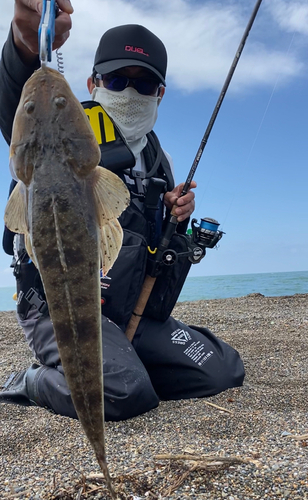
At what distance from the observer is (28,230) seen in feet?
6.84

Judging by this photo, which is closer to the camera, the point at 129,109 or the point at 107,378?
the point at 107,378

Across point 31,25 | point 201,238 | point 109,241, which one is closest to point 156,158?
point 201,238

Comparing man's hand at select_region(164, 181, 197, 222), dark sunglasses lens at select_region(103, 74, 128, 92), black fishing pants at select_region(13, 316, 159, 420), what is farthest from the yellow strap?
black fishing pants at select_region(13, 316, 159, 420)

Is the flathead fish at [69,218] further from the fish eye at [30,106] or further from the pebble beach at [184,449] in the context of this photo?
the pebble beach at [184,449]

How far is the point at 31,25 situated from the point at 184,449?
3.01 meters

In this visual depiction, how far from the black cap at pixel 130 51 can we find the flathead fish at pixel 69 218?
247 cm

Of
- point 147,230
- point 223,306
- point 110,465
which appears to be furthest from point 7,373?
point 223,306

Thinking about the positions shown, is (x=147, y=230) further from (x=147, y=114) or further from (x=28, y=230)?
(x=28, y=230)

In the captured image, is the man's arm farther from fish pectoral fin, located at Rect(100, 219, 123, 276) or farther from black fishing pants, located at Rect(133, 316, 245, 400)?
black fishing pants, located at Rect(133, 316, 245, 400)

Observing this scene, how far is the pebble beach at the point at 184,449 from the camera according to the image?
2297 mm

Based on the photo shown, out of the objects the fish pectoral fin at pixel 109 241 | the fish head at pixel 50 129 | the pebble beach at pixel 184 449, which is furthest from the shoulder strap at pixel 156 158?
the fish pectoral fin at pixel 109 241

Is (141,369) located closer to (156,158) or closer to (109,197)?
(109,197)

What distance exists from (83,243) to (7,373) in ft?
13.7

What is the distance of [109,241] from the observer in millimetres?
2096
